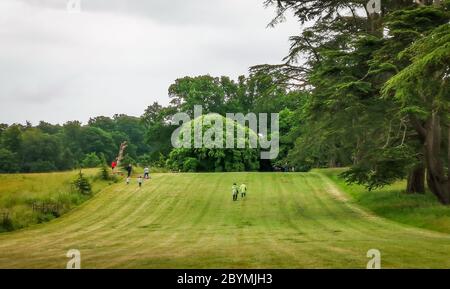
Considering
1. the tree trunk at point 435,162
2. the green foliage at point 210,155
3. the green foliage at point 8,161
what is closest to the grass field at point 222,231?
the tree trunk at point 435,162

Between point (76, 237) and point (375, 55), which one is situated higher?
point (375, 55)

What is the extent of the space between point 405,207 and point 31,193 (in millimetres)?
22449

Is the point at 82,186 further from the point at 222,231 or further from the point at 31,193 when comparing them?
the point at 222,231

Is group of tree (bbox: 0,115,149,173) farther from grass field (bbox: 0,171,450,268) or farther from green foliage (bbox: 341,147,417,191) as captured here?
green foliage (bbox: 341,147,417,191)

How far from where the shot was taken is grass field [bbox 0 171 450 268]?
14086mm

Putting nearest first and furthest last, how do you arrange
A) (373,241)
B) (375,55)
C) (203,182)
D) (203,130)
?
1. (373,241)
2. (375,55)
3. (203,182)
4. (203,130)

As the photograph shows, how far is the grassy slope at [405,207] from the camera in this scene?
26234 millimetres

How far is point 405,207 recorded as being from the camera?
31672 millimetres

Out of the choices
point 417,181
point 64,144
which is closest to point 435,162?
point 417,181

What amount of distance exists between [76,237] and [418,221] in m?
16.0

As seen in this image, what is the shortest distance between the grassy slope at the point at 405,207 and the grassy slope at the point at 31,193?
19246 millimetres

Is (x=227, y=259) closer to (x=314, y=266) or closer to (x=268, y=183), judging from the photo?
(x=314, y=266)

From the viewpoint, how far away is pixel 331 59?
29.1 m

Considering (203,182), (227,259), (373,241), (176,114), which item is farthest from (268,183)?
(176,114)
